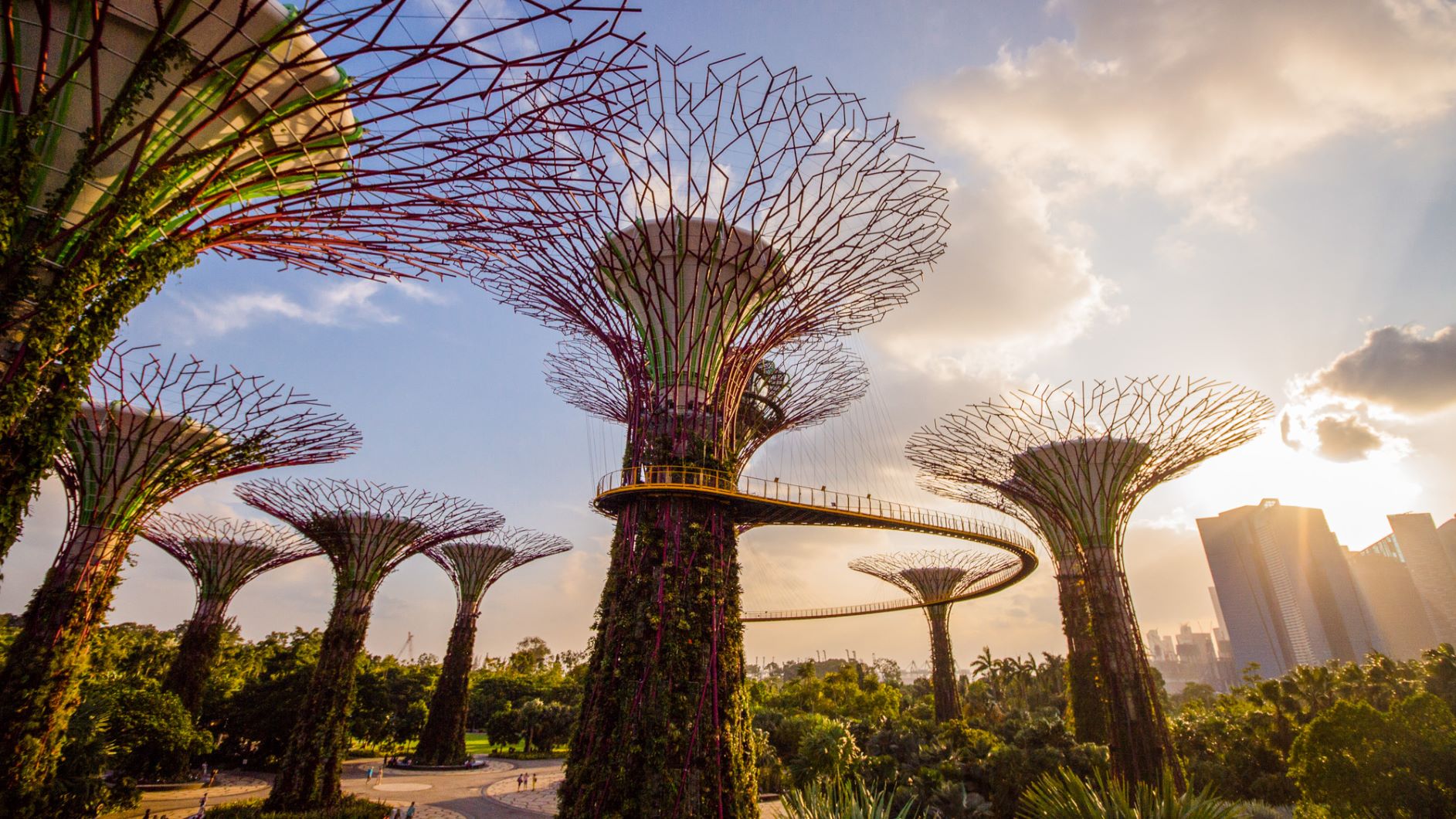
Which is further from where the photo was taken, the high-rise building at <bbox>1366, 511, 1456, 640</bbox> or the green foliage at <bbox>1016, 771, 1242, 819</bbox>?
the high-rise building at <bbox>1366, 511, 1456, 640</bbox>

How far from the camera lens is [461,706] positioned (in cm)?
2952

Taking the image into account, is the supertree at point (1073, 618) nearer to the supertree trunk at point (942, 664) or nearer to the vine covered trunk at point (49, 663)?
the supertree trunk at point (942, 664)

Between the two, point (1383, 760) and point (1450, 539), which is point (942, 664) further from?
point (1450, 539)

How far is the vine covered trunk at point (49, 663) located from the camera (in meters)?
12.7

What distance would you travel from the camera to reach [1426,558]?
159 metres

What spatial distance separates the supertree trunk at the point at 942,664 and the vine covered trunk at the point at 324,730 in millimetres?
29151

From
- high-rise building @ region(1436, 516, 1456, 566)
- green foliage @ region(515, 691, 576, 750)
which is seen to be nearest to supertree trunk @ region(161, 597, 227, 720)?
green foliage @ region(515, 691, 576, 750)

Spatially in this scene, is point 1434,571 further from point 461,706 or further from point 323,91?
point 323,91

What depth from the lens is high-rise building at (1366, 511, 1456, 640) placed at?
148m

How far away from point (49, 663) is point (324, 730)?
7.00 m

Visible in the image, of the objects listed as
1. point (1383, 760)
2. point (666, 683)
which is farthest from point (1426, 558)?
point (666, 683)

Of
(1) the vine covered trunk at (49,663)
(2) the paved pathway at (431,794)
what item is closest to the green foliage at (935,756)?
(2) the paved pathway at (431,794)

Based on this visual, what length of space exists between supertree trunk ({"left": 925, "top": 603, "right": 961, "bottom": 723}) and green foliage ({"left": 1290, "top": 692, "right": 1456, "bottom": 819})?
62.2 feet

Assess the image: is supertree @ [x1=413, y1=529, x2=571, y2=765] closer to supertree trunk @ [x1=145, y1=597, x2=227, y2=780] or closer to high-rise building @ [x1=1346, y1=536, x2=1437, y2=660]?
supertree trunk @ [x1=145, y1=597, x2=227, y2=780]
